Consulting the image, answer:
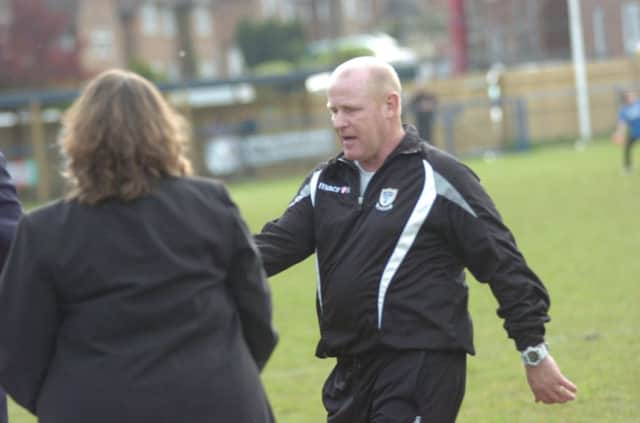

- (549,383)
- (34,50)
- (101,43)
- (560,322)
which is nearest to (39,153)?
(34,50)

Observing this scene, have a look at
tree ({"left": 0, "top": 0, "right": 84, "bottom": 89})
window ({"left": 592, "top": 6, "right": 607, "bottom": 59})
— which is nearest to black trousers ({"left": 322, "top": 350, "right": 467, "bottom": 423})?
window ({"left": 592, "top": 6, "right": 607, "bottom": 59})

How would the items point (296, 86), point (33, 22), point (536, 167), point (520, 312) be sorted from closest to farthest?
point (520, 312) < point (536, 167) < point (296, 86) < point (33, 22)

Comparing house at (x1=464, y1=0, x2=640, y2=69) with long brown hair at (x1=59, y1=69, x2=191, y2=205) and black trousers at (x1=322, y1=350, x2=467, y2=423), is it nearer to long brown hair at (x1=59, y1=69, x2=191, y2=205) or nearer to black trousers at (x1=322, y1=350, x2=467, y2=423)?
black trousers at (x1=322, y1=350, x2=467, y2=423)

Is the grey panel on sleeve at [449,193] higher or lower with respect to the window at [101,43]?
lower

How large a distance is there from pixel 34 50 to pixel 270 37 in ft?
69.7

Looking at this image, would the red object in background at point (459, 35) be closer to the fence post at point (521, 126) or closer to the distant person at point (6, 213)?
the fence post at point (521, 126)

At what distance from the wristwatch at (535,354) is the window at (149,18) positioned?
6860cm

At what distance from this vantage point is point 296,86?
136ft

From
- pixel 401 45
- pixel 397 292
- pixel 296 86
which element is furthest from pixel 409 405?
pixel 401 45

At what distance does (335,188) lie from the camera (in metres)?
5.29

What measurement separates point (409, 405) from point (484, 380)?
4.31 meters

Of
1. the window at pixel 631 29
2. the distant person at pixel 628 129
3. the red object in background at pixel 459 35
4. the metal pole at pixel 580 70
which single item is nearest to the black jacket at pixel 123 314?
the distant person at pixel 628 129

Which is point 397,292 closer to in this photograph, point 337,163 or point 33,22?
A: point 337,163

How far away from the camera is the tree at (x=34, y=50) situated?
→ 55250mm
